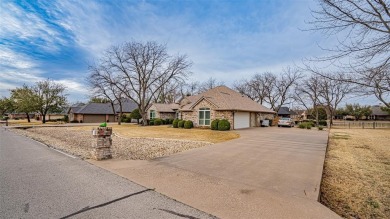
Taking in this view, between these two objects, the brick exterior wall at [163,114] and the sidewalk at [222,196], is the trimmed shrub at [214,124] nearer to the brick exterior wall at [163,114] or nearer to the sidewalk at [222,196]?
the sidewalk at [222,196]

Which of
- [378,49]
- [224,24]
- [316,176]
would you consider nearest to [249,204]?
[316,176]

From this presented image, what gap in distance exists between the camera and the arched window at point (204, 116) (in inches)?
936

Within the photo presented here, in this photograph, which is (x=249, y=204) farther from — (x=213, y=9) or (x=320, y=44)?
(x=213, y=9)

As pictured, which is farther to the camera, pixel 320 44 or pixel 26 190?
pixel 320 44

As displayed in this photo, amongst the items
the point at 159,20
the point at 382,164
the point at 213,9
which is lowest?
the point at 382,164

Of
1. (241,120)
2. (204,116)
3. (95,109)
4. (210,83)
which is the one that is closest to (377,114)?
(210,83)

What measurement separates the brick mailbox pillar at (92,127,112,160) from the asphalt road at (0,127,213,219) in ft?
3.93

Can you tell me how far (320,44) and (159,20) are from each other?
11.6 m

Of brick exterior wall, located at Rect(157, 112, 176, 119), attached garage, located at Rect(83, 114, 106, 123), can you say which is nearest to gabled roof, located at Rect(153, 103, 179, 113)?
brick exterior wall, located at Rect(157, 112, 176, 119)

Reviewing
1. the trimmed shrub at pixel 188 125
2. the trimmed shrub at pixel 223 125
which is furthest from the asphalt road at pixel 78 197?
the trimmed shrub at pixel 188 125

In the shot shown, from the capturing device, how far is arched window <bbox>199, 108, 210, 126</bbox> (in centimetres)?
2378

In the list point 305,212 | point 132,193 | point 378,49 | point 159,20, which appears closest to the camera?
point 305,212

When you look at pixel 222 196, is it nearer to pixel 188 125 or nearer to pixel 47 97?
pixel 188 125

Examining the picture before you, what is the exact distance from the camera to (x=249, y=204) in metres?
3.74
